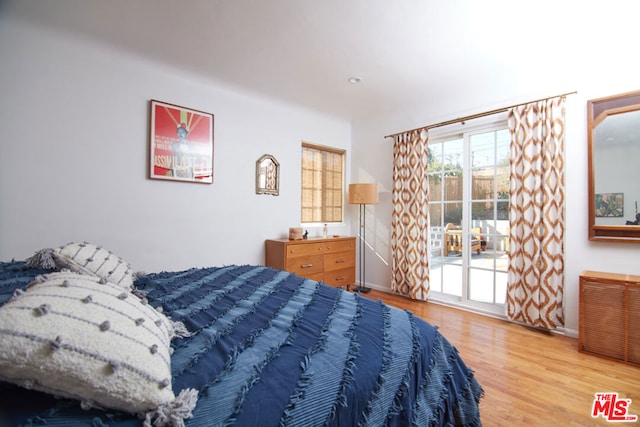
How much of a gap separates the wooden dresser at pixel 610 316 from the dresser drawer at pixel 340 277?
253 cm

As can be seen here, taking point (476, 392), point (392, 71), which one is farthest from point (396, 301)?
point (392, 71)

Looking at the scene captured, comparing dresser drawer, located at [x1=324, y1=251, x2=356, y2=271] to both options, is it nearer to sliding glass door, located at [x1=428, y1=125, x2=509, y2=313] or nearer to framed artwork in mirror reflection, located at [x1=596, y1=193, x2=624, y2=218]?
sliding glass door, located at [x1=428, y1=125, x2=509, y2=313]

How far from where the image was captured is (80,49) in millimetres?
2500

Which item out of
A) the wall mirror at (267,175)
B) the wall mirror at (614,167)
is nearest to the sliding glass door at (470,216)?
the wall mirror at (614,167)

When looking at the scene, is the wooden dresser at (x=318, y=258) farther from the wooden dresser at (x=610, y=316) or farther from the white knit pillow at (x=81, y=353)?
the white knit pillow at (x=81, y=353)

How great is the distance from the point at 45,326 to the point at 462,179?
378 centimetres

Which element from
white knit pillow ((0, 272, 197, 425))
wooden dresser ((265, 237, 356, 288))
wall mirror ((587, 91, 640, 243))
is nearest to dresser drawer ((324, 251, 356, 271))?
wooden dresser ((265, 237, 356, 288))

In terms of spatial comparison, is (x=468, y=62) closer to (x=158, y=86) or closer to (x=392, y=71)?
(x=392, y=71)

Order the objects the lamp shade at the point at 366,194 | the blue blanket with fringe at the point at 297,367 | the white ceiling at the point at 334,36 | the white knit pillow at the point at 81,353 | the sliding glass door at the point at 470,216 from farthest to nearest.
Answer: the lamp shade at the point at 366,194 < the sliding glass door at the point at 470,216 < the white ceiling at the point at 334,36 < the blue blanket with fringe at the point at 297,367 < the white knit pillow at the point at 81,353

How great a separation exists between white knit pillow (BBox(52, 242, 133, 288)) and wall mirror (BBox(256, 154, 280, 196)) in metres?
2.10

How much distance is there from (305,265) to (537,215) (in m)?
2.56

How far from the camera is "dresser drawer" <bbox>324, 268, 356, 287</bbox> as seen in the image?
12.9 ft

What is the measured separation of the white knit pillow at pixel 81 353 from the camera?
0.64 metres

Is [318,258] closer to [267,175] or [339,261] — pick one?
[339,261]
